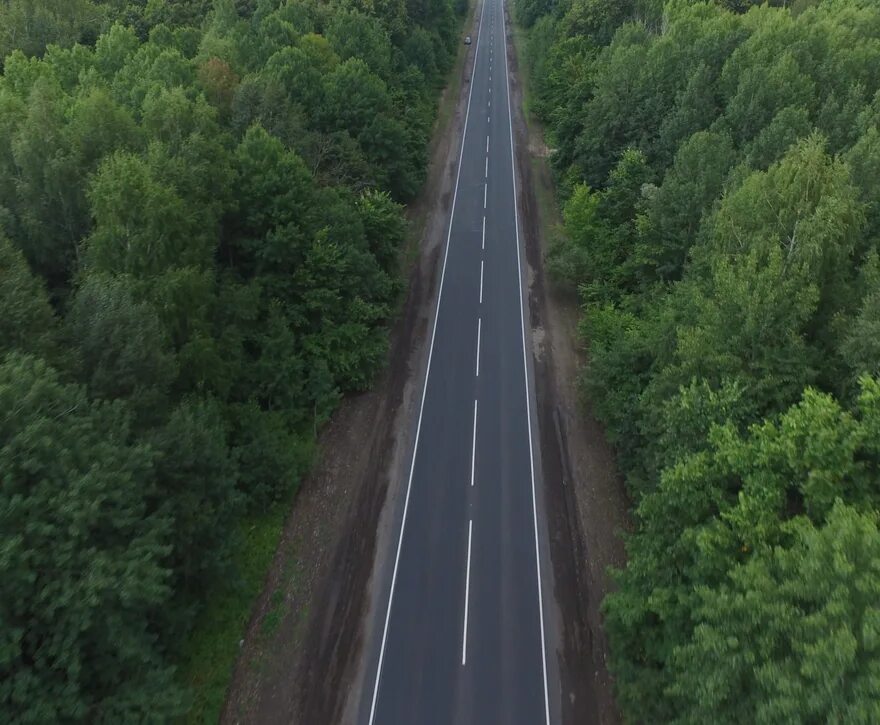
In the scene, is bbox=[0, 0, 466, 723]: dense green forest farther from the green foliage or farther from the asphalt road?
the asphalt road

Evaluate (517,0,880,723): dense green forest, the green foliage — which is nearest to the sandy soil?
(517,0,880,723): dense green forest

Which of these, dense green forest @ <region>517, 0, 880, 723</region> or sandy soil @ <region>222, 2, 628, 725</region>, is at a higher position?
dense green forest @ <region>517, 0, 880, 723</region>

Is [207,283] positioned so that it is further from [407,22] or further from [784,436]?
[407,22]

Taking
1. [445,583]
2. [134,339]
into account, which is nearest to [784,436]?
[445,583]

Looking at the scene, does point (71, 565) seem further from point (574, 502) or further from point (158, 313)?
point (574, 502)

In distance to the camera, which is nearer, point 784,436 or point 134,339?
point 784,436

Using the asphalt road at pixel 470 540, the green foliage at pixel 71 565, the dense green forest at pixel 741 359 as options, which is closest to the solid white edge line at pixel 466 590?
the asphalt road at pixel 470 540
